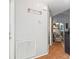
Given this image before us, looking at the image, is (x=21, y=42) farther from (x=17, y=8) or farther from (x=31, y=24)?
(x=17, y=8)

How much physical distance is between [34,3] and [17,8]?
1.15 metres

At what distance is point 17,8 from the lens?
13.5 feet

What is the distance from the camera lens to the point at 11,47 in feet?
12.8

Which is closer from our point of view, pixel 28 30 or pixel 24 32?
pixel 24 32

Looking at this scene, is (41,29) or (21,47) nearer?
(21,47)

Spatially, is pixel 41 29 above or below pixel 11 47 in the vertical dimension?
above
